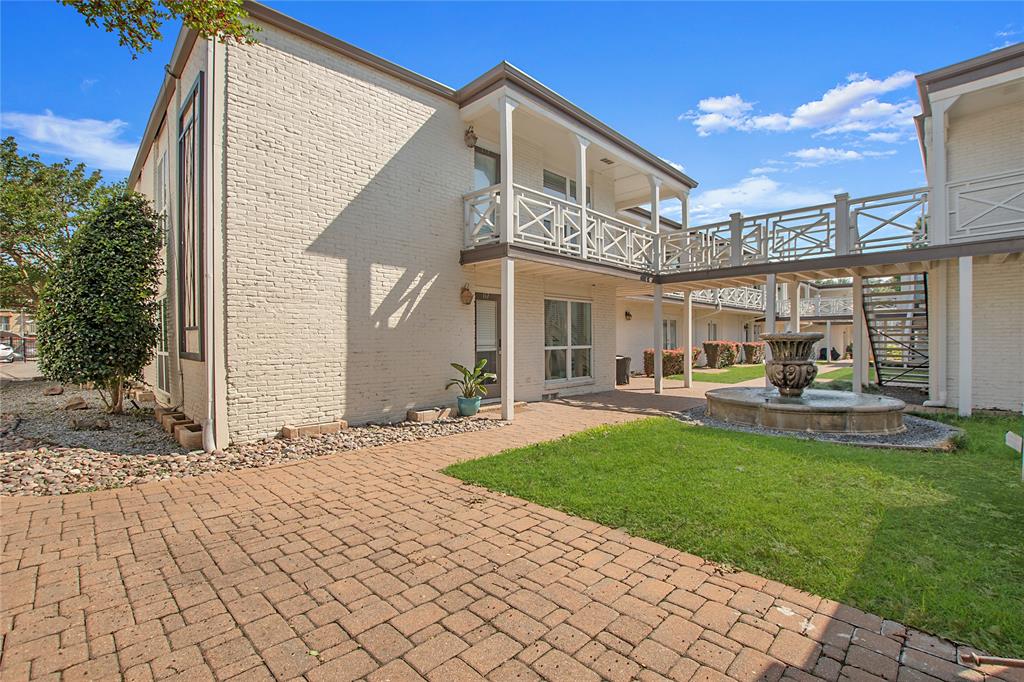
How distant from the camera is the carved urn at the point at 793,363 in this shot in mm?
8680

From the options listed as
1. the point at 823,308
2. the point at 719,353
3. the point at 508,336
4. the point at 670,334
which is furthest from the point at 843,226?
the point at 823,308

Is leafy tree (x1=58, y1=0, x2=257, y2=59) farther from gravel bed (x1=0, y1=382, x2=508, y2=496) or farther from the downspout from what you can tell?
gravel bed (x1=0, y1=382, x2=508, y2=496)

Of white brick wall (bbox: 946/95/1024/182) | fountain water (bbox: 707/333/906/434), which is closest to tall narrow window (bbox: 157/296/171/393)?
fountain water (bbox: 707/333/906/434)

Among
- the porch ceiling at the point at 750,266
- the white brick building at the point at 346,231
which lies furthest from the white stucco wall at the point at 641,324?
the white brick building at the point at 346,231

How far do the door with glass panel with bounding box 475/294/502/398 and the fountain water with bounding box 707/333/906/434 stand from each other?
4589 mm

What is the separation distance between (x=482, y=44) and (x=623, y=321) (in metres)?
13.4

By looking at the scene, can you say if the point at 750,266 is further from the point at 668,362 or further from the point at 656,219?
the point at 668,362

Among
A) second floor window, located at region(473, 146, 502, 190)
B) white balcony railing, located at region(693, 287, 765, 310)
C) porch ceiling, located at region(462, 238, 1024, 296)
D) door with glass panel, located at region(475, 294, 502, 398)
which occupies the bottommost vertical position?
door with glass panel, located at region(475, 294, 502, 398)

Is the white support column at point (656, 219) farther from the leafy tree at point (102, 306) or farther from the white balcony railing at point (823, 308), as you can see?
the white balcony railing at point (823, 308)

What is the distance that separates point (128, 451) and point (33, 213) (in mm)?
15960

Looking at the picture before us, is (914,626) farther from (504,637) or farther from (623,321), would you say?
(623,321)

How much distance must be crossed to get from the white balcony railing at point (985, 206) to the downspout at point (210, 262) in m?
12.8

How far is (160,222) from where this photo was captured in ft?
33.4

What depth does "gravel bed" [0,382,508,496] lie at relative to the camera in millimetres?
5543
